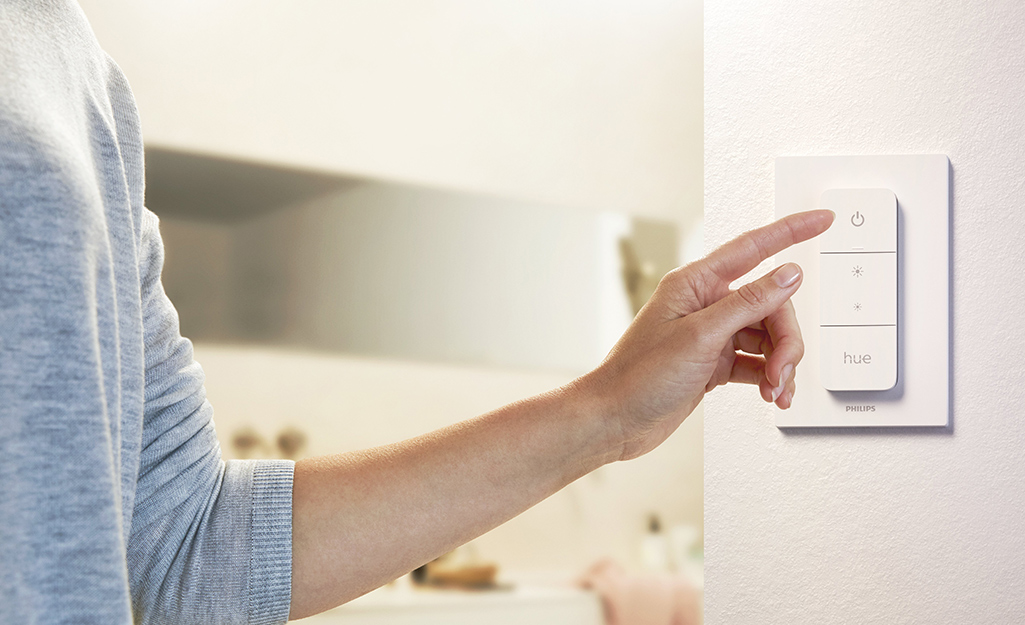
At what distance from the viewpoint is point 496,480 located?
57 centimetres

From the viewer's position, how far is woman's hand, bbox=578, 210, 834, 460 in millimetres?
535

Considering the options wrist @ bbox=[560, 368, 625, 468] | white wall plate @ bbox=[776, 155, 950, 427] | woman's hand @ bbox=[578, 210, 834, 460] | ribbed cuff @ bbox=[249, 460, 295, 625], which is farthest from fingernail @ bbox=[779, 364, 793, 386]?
ribbed cuff @ bbox=[249, 460, 295, 625]

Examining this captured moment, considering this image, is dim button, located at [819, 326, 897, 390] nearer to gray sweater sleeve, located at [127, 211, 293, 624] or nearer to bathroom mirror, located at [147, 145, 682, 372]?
bathroom mirror, located at [147, 145, 682, 372]

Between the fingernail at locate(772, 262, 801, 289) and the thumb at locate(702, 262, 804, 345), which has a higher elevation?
the fingernail at locate(772, 262, 801, 289)

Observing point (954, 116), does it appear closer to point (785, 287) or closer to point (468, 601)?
point (785, 287)

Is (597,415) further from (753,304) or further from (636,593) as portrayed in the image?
(636,593)

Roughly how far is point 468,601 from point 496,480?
1.27 ft

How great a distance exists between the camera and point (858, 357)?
0.82 meters

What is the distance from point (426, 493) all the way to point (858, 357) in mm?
512

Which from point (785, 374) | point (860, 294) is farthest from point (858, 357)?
point (785, 374)

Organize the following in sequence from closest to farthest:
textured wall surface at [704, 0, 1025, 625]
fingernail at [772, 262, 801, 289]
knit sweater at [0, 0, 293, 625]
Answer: knit sweater at [0, 0, 293, 625], fingernail at [772, 262, 801, 289], textured wall surface at [704, 0, 1025, 625]

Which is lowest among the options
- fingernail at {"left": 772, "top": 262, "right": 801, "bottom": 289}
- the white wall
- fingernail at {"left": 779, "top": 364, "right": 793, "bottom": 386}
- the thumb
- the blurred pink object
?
the blurred pink object

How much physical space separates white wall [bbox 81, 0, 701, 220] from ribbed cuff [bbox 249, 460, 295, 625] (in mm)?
464

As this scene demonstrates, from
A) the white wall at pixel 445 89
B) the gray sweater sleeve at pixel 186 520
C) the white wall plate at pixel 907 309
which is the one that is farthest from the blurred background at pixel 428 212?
the gray sweater sleeve at pixel 186 520
